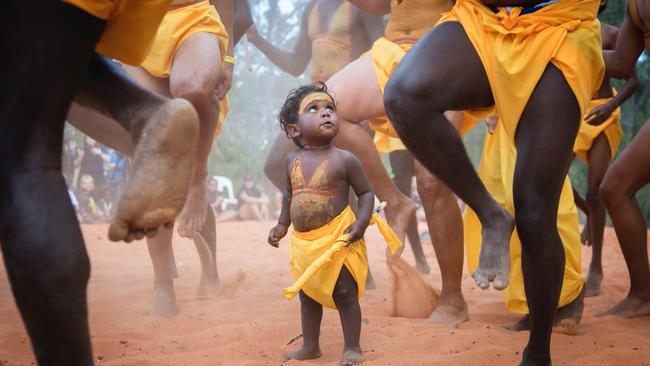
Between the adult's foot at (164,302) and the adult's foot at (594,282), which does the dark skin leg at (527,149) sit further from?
the adult's foot at (594,282)

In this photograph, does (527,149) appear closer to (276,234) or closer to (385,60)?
(276,234)

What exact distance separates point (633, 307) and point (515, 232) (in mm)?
832

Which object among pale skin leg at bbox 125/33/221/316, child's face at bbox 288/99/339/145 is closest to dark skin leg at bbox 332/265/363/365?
child's face at bbox 288/99/339/145

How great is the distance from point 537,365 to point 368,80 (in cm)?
177

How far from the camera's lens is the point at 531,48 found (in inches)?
92.0

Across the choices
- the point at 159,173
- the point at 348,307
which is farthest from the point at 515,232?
the point at 159,173

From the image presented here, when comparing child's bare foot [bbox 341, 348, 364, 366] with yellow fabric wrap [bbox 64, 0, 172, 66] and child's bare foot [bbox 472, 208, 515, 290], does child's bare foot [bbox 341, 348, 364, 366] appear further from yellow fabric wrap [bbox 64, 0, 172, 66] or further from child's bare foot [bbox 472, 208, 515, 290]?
yellow fabric wrap [bbox 64, 0, 172, 66]

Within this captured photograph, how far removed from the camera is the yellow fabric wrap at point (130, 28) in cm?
161

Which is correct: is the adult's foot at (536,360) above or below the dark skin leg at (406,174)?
above

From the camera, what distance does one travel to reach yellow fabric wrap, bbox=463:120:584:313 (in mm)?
3309

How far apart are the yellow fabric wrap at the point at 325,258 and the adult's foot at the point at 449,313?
73cm

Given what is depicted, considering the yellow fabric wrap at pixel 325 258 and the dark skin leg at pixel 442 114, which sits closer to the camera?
the dark skin leg at pixel 442 114

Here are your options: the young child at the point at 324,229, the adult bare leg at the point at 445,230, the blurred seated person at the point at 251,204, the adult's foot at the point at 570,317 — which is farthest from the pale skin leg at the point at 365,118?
the blurred seated person at the point at 251,204

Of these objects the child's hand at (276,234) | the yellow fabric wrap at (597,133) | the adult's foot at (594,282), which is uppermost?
the child's hand at (276,234)
